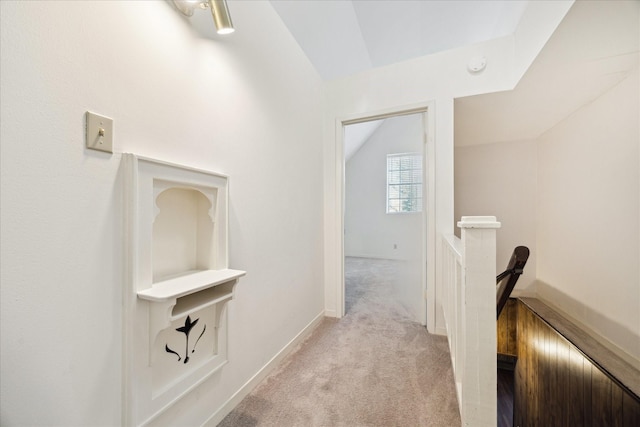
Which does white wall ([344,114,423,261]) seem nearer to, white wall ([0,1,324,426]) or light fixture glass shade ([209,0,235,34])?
white wall ([0,1,324,426])

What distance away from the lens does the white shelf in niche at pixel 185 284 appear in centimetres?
81

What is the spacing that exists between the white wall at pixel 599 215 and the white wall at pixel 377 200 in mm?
2996

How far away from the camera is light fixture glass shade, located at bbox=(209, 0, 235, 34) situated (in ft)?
3.00

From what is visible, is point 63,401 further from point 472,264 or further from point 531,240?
point 531,240

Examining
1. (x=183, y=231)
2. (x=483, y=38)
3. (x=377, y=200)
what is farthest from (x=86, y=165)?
(x=377, y=200)

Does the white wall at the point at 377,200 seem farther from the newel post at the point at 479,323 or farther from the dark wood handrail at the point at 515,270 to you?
the newel post at the point at 479,323

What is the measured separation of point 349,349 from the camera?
74.6 inches

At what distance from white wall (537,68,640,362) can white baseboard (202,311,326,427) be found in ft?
7.48

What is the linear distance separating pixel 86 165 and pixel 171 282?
0.48 metres

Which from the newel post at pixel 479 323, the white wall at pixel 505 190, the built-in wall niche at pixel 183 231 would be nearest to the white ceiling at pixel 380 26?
the white wall at pixel 505 190

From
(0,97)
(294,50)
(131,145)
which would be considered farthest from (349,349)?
(294,50)

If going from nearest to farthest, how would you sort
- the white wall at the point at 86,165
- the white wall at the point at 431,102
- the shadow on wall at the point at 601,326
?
the white wall at the point at 86,165 → the shadow on wall at the point at 601,326 → the white wall at the point at 431,102

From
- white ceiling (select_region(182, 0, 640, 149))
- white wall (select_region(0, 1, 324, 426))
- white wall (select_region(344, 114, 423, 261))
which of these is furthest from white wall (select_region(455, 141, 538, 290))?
white wall (select_region(0, 1, 324, 426))

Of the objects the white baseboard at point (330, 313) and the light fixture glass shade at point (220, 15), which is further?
the white baseboard at point (330, 313)
